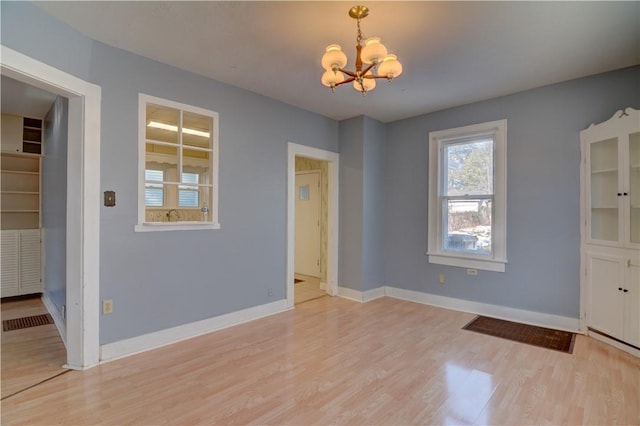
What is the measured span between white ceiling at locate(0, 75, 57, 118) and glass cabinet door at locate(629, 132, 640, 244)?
20.0 feet

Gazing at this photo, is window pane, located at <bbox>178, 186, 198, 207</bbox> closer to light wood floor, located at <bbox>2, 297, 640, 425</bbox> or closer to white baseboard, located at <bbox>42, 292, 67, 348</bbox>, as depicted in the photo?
white baseboard, located at <bbox>42, 292, 67, 348</bbox>

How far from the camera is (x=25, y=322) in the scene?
3633 mm

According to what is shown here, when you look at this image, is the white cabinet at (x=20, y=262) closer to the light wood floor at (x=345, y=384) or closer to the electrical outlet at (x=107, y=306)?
the electrical outlet at (x=107, y=306)

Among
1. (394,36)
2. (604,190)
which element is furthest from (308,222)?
(604,190)

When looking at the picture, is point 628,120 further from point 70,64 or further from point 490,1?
point 70,64

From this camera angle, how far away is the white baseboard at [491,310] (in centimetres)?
353

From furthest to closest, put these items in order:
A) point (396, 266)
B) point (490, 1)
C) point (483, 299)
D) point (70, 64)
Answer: point (396, 266)
point (483, 299)
point (70, 64)
point (490, 1)

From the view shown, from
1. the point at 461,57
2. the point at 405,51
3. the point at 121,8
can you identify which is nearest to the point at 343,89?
the point at 405,51

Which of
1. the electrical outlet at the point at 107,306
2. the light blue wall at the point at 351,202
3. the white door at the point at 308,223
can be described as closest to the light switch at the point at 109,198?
the electrical outlet at the point at 107,306

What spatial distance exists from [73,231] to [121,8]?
1.74 metres

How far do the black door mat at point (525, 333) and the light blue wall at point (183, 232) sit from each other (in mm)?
2422

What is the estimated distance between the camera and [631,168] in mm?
2975

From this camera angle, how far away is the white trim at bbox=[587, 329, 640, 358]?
287 centimetres

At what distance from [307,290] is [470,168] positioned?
3028 millimetres
